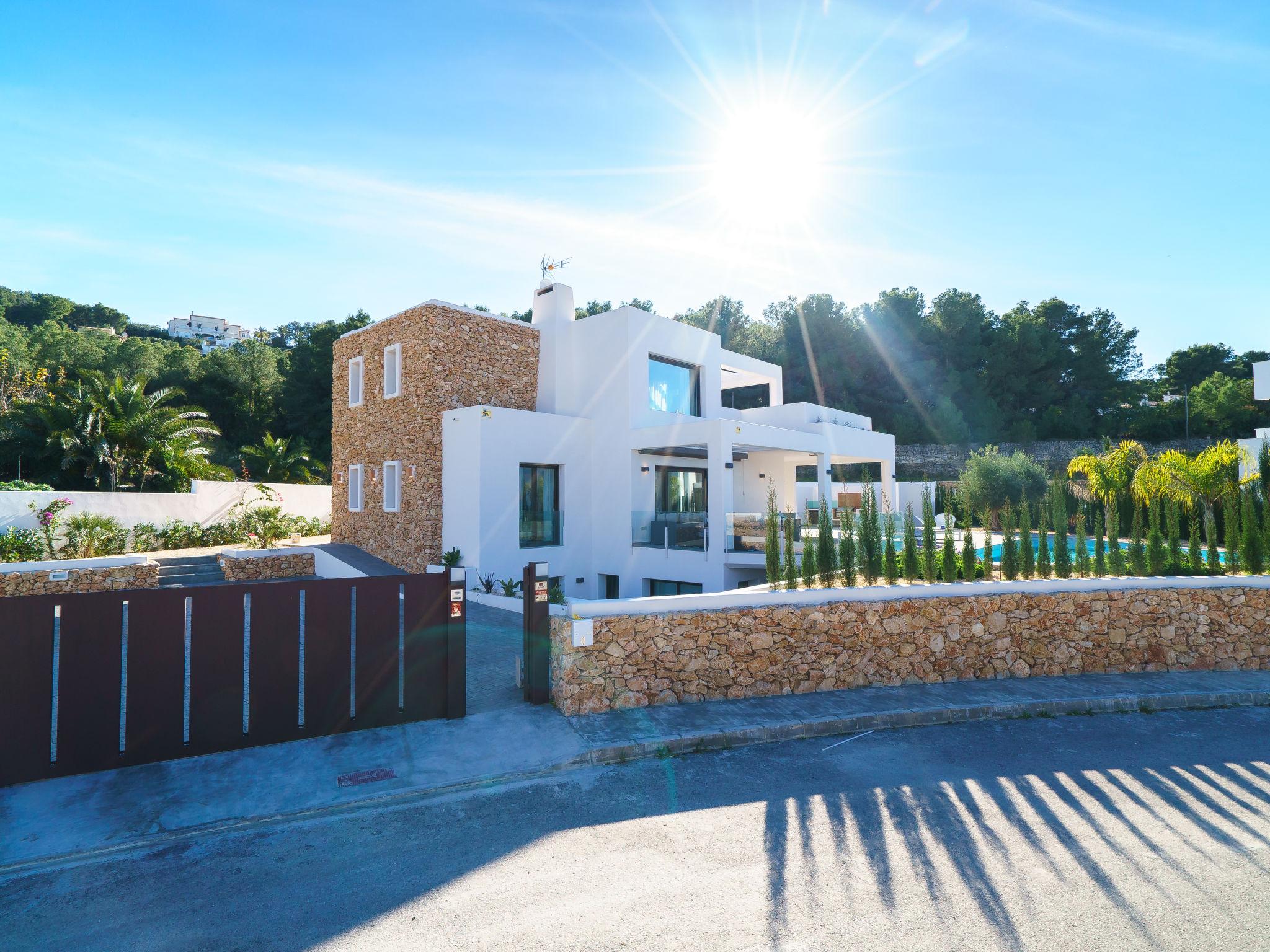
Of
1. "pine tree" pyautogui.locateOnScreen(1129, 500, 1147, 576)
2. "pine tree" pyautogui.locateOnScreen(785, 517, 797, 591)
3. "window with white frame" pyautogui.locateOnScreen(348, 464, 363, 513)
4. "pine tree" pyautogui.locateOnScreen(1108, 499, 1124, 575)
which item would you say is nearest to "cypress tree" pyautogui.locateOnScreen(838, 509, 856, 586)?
"pine tree" pyautogui.locateOnScreen(785, 517, 797, 591)

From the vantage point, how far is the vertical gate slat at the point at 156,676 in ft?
18.3

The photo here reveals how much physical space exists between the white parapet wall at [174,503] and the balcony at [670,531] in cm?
1473

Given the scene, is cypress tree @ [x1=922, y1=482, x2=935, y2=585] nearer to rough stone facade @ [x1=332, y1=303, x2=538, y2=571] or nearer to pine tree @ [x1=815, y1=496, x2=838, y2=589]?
pine tree @ [x1=815, y1=496, x2=838, y2=589]

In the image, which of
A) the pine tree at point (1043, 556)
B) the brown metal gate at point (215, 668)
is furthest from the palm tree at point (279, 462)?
the pine tree at point (1043, 556)

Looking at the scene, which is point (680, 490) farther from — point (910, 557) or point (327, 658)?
point (327, 658)

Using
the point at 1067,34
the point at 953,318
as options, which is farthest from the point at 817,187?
the point at 953,318

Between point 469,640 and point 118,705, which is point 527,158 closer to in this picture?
point 469,640

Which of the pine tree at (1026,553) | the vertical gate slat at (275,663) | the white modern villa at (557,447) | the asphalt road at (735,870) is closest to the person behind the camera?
the asphalt road at (735,870)

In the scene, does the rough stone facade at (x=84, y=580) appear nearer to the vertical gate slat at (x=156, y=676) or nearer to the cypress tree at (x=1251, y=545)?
the vertical gate slat at (x=156, y=676)

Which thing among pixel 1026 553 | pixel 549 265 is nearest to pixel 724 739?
pixel 1026 553

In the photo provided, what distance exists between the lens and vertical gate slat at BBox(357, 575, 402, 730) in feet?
21.4

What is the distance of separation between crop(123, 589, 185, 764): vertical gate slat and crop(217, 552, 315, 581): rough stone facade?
12.1 metres

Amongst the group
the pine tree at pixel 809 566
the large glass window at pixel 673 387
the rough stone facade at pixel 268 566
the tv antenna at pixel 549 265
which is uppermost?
the tv antenna at pixel 549 265

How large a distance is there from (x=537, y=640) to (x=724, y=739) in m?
2.37
